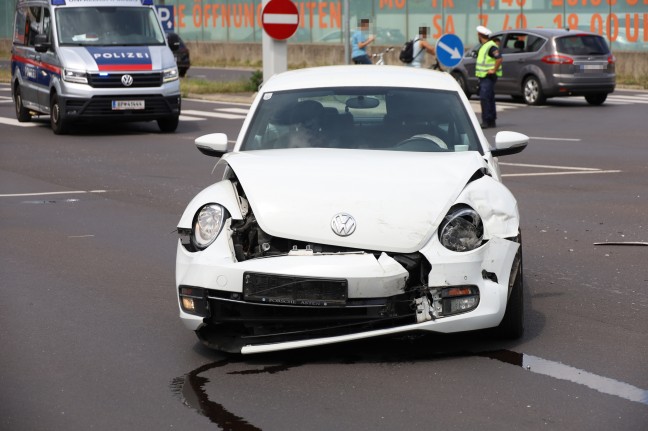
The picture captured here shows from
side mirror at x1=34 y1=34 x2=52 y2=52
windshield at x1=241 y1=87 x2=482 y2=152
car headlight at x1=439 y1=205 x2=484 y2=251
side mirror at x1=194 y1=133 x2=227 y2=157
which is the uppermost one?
windshield at x1=241 y1=87 x2=482 y2=152

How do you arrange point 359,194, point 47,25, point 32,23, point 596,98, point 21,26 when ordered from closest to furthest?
point 359,194
point 47,25
point 32,23
point 21,26
point 596,98

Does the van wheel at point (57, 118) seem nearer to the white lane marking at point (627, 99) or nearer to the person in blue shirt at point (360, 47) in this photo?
the person in blue shirt at point (360, 47)

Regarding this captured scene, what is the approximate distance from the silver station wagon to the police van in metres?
9.61

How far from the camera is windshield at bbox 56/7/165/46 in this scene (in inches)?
881

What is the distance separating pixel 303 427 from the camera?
211 inches

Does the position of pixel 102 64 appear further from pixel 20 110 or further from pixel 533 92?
pixel 533 92

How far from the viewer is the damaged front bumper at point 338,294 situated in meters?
6.26

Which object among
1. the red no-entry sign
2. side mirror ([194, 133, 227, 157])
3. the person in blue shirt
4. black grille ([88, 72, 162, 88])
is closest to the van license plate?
black grille ([88, 72, 162, 88])

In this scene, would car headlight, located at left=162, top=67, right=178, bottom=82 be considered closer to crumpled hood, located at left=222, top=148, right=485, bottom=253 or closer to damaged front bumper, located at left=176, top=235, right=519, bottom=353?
crumpled hood, located at left=222, top=148, right=485, bottom=253

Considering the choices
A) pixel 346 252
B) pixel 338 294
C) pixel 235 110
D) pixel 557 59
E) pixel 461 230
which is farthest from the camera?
pixel 557 59

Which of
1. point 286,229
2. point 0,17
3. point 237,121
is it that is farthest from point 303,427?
point 0,17

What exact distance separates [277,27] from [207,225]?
48.3 feet

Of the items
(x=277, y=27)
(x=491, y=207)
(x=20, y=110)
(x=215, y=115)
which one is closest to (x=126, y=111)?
(x=277, y=27)

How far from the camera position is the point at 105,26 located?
2245 cm
